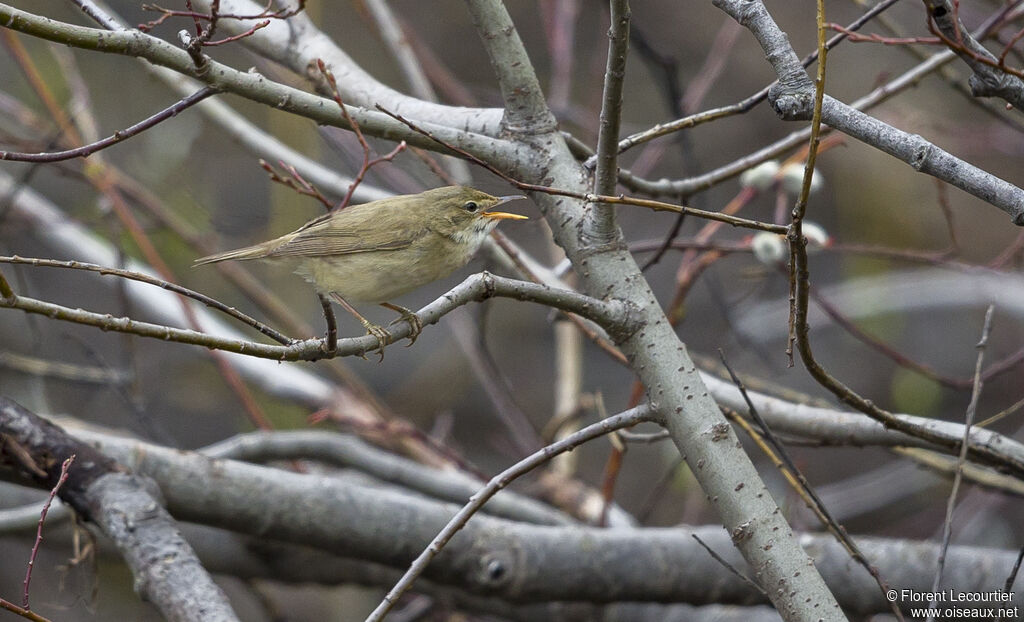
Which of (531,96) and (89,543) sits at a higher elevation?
(531,96)

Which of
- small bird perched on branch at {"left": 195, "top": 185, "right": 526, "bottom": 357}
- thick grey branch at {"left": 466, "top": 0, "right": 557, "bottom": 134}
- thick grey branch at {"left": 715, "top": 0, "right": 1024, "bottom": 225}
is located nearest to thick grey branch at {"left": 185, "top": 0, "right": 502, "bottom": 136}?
thick grey branch at {"left": 466, "top": 0, "right": 557, "bottom": 134}

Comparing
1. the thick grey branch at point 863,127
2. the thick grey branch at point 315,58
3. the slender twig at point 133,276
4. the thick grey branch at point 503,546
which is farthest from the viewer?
the thick grey branch at point 503,546

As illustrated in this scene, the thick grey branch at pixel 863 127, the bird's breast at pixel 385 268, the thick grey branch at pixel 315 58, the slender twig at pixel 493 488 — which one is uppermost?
the thick grey branch at pixel 315 58

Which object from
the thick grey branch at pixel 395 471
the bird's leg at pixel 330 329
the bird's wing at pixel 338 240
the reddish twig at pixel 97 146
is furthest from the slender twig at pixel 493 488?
the thick grey branch at pixel 395 471

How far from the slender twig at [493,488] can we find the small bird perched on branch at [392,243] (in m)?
1.12

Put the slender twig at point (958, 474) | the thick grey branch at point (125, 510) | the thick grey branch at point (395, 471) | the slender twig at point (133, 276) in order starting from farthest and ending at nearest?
A: the thick grey branch at point (395, 471)
the thick grey branch at point (125, 510)
the slender twig at point (958, 474)
the slender twig at point (133, 276)

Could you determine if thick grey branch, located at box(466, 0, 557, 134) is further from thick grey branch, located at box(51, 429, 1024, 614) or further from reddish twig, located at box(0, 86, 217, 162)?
thick grey branch, located at box(51, 429, 1024, 614)

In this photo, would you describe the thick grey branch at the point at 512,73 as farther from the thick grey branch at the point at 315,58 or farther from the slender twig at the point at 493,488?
the slender twig at the point at 493,488

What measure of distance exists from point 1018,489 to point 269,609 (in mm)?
2787

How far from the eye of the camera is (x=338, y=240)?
2869 mm

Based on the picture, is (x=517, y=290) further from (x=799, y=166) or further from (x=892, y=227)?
(x=892, y=227)

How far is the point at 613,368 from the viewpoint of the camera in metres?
8.02

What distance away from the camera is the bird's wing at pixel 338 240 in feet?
9.32

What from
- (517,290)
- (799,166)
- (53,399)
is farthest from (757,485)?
(53,399)
